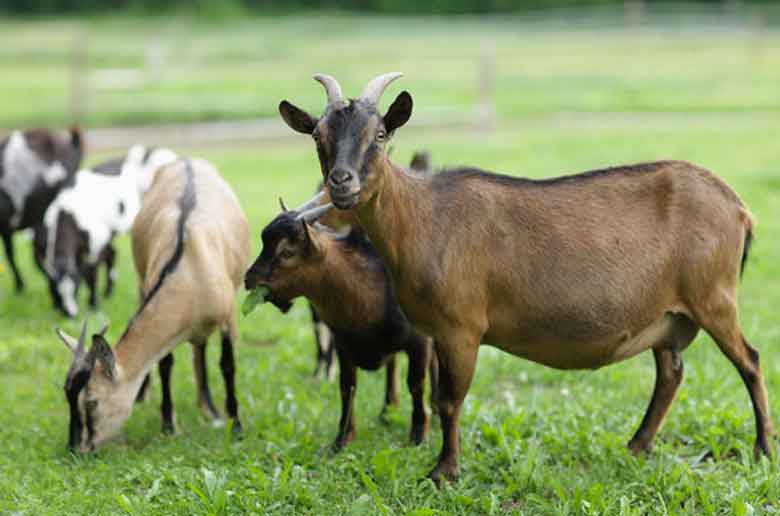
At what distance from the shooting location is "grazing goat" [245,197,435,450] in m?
5.79

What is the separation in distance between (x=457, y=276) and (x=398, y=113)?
936 millimetres

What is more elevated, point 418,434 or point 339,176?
point 339,176

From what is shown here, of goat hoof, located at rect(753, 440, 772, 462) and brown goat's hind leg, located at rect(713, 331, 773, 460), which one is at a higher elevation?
brown goat's hind leg, located at rect(713, 331, 773, 460)

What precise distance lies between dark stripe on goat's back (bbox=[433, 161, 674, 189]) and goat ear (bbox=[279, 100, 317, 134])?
0.83 m

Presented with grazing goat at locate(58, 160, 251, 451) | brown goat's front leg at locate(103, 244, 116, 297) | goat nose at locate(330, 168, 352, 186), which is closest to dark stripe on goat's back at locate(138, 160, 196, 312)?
grazing goat at locate(58, 160, 251, 451)

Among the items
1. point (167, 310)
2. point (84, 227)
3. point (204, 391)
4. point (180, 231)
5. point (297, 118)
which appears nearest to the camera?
point (297, 118)

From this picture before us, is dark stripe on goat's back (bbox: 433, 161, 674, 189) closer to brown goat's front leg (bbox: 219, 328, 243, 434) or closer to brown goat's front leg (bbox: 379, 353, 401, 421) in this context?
brown goat's front leg (bbox: 379, 353, 401, 421)

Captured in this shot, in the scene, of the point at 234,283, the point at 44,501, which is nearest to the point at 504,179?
the point at 234,283

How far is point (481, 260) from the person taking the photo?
5465 millimetres

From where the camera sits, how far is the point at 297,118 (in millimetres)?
5266

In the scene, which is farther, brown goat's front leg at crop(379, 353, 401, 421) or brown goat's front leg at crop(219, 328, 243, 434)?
brown goat's front leg at crop(379, 353, 401, 421)

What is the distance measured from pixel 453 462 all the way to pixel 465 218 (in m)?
1.39

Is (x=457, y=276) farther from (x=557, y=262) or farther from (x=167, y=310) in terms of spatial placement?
(x=167, y=310)

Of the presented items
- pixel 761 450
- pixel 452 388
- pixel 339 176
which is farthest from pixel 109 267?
pixel 761 450
